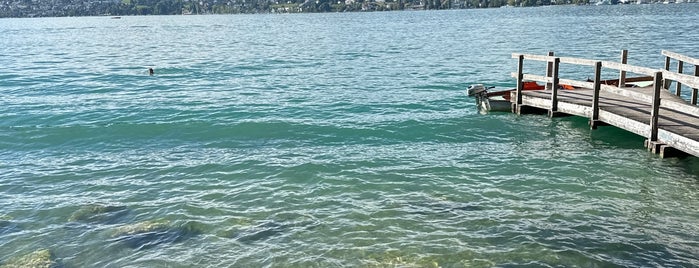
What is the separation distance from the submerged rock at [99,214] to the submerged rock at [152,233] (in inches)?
30.1

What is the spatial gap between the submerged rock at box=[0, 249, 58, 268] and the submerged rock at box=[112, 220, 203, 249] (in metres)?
1.24

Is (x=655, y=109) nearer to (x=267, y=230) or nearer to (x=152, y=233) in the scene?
(x=267, y=230)

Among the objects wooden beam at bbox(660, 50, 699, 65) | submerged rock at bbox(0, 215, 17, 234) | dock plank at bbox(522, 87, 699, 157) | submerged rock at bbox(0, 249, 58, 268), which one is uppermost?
wooden beam at bbox(660, 50, 699, 65)

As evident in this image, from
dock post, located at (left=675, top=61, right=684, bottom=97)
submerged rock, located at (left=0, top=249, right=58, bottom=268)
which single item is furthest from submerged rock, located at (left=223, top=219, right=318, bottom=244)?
dock post, located at (left=675, top=61, right=684, bottom=97)

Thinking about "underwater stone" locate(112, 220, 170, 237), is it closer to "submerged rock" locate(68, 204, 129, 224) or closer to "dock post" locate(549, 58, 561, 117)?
"submerged rock" locate(68, 204, 129, 224)

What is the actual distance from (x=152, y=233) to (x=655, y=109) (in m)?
13.0

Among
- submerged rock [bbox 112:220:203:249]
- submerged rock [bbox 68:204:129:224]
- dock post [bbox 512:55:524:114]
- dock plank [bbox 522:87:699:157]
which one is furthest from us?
dock post [bbox 512:55:524:114]

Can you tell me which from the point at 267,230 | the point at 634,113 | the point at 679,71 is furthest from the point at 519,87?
the point at 267,230

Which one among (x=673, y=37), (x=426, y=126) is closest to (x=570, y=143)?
(x=426, y=126)

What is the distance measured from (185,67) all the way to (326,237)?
37408mm

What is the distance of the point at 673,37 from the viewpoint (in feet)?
206

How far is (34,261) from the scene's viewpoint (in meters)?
10.9

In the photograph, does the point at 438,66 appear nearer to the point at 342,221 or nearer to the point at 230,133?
the point at 230,133

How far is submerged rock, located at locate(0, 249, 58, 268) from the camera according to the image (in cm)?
1080
